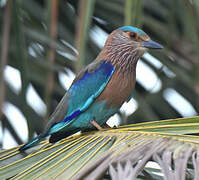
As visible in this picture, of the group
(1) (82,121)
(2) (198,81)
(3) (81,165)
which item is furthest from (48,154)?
(2) (198,81)

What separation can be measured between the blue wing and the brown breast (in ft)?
0.13

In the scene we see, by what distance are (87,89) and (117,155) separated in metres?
1.83

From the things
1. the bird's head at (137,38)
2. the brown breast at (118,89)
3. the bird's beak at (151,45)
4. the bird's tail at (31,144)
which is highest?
the bird's head at (137,38)

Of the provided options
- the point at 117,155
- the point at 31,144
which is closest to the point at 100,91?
the point at 31,144

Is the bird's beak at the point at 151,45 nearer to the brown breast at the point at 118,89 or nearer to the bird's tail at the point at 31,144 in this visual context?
the brown breast at the point at 118,89

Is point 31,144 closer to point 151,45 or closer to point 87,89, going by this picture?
point 87,89

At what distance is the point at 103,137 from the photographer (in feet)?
8.17

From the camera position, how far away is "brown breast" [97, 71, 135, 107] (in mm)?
3430

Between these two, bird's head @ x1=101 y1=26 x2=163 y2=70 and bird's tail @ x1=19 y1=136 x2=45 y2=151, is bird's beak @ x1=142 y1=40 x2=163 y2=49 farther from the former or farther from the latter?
bird's tail @ x1=19 y1=136 x2=45 y2=151

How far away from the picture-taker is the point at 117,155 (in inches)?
71.1

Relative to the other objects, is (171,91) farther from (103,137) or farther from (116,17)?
(103,137)

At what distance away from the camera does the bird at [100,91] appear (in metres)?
3.43

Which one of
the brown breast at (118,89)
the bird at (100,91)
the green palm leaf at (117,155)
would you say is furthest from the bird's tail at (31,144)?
the brown breast at (118,89)

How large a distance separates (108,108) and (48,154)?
1.01m
